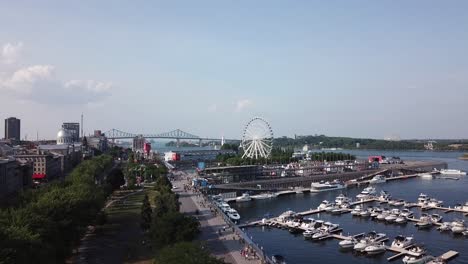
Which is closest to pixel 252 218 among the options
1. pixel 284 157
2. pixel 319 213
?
pixel 319 213

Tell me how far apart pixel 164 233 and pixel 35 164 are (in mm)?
→ 47163

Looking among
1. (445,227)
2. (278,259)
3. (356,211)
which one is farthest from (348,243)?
(356,211)

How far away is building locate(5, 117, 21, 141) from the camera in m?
136

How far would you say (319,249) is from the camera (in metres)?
30.5

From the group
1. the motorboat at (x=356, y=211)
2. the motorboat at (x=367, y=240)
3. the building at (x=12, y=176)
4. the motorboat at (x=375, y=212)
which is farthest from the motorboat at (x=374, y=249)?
the building at (x=12, y=176)

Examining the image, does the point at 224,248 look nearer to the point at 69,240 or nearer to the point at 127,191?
the point at 69,240

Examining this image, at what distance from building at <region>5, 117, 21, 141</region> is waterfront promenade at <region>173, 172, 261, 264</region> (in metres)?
109

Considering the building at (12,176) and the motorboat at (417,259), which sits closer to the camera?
the motorboat at (417,259)

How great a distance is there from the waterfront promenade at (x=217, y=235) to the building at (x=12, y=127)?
359 ft

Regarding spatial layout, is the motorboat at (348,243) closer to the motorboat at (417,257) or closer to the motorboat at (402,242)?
the motorboat at (402,242)

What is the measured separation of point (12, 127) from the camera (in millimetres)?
137125

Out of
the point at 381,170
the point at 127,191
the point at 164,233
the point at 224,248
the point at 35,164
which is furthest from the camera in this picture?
the point at 381,170

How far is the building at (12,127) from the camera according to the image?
13575 cm

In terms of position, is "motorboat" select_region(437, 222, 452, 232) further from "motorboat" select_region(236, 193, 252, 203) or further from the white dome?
the white dome
